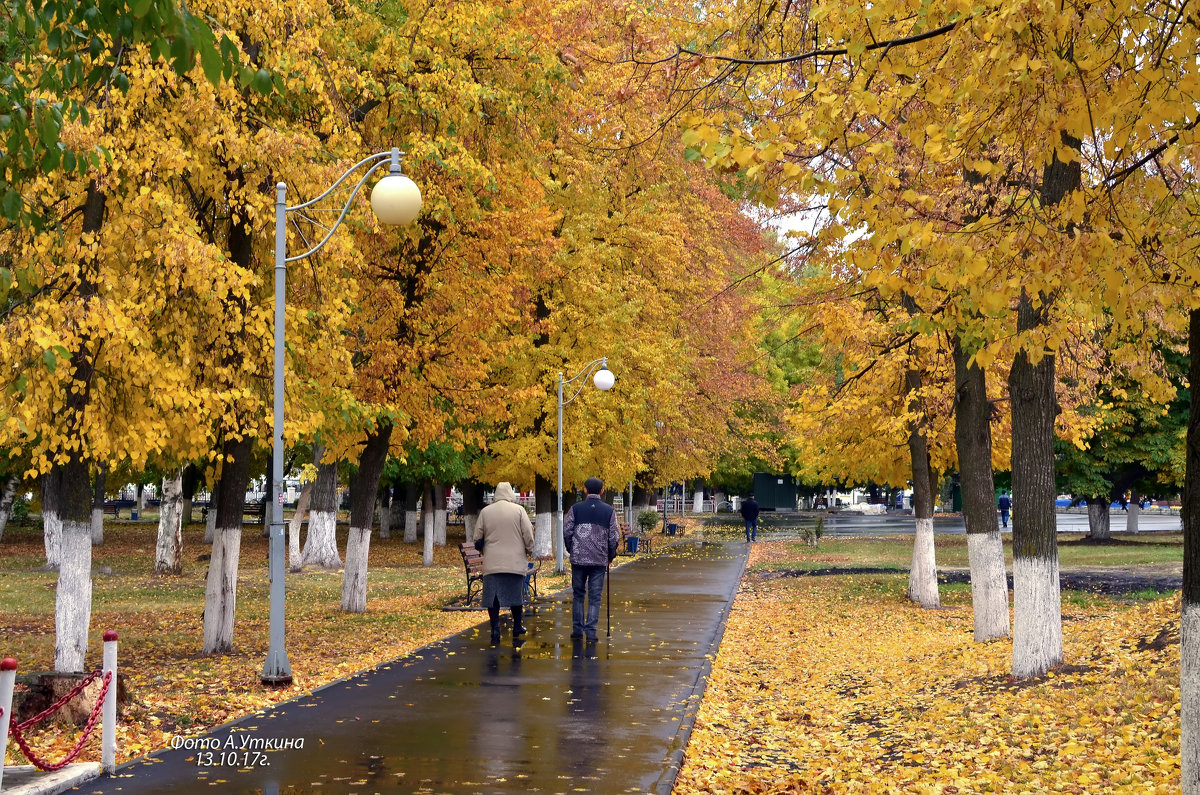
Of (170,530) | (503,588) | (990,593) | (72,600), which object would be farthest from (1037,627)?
(170,530)

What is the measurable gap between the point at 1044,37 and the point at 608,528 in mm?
9863

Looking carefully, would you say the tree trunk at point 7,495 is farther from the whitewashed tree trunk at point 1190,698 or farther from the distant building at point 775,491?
the distant building at point 775,491

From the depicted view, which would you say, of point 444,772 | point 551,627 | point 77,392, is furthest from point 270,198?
point 444,772

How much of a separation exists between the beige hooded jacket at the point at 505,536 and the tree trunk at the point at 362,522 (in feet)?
18.6

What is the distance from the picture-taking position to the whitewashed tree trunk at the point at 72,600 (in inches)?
490

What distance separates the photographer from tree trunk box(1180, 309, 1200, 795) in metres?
Result: 6.40

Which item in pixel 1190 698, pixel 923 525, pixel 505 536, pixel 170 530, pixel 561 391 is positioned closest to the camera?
pixel 1190 698

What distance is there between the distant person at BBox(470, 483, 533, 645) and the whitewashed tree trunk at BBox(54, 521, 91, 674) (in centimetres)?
466

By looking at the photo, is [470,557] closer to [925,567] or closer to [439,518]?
[925,567]

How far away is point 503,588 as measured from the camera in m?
15.4

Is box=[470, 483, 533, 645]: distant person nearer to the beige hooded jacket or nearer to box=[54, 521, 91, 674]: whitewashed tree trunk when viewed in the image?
the beige hooded jacket

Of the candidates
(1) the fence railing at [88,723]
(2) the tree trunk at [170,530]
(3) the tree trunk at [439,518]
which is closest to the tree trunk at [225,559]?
(1) the fence railing at [88,723]

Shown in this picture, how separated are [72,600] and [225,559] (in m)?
2.72

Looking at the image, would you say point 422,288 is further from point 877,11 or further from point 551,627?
point 877,11
